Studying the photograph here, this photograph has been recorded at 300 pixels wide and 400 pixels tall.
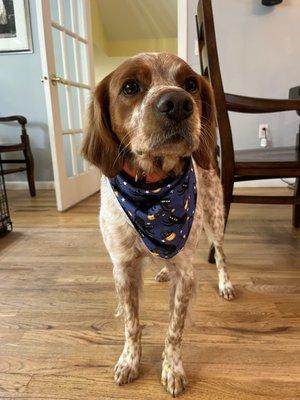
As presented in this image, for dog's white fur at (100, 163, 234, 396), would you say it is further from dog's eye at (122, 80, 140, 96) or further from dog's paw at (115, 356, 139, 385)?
dog's eye at (122, 80, 140, 96)

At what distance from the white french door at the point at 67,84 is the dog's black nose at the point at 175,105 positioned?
1932 millimetres

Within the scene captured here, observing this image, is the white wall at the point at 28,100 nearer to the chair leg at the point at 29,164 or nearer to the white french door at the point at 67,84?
the chair leg at the point at 29,164

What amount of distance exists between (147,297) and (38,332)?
1.55 feet

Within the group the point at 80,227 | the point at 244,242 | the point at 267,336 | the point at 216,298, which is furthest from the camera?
the point at 80,227

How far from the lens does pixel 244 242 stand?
2047mm

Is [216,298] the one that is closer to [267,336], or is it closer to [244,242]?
[267,336]

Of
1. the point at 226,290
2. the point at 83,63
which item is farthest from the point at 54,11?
the point at 226,290

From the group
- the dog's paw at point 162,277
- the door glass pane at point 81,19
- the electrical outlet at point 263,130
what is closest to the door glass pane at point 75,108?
the door glass pane at point 81,19

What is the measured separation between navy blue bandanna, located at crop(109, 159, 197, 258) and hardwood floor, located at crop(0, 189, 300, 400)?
0.89ft

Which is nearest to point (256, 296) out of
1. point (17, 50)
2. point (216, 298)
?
point (216, 298)

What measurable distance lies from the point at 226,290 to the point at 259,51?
2513mm

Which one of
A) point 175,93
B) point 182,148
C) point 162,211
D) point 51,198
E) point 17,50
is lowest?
point 51,198

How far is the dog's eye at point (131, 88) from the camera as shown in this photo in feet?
2.94

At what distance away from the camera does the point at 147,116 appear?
31.4 inches
